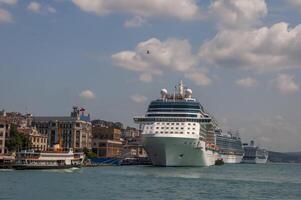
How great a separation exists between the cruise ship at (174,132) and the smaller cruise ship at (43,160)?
49.7 ft

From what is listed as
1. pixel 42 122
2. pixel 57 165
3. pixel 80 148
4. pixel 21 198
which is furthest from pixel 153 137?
pixel 42 122

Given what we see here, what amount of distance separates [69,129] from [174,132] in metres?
75.7

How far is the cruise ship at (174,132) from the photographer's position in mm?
112188

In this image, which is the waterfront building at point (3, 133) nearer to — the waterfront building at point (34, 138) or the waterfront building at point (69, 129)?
the waterfront building at point (34, 138)

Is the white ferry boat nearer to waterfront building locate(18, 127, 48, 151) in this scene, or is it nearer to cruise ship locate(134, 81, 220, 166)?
cruise ship locate(134, 81, 220, 166)

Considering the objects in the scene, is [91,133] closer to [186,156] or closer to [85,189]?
[186,156]

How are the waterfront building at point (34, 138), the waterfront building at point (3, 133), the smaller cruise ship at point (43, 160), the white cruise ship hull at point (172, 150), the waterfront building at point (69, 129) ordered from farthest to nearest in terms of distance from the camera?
the waterfront building at point (69, 129) < the waterfront building at point (34, 138) < the waterfront building at point (3, 133) < the white cruise ship hull at point (172, 150) < the smaller cruise ship at point (43, 160)

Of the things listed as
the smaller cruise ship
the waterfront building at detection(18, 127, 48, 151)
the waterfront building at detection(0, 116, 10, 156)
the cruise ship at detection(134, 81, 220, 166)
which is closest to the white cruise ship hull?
the cruise ship at detection(134, 81, 220, 166)

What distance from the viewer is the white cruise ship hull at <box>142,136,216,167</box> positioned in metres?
111

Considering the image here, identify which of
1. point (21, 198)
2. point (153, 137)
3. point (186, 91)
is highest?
point (186, 91)

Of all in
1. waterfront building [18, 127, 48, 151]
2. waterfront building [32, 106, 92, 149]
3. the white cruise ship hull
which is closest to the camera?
the white cruise ship hull

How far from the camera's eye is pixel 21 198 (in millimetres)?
53562

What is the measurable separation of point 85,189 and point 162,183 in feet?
38.9

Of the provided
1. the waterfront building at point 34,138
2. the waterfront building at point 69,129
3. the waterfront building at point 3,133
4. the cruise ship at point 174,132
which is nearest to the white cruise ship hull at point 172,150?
the cruise ship at point 174,132
